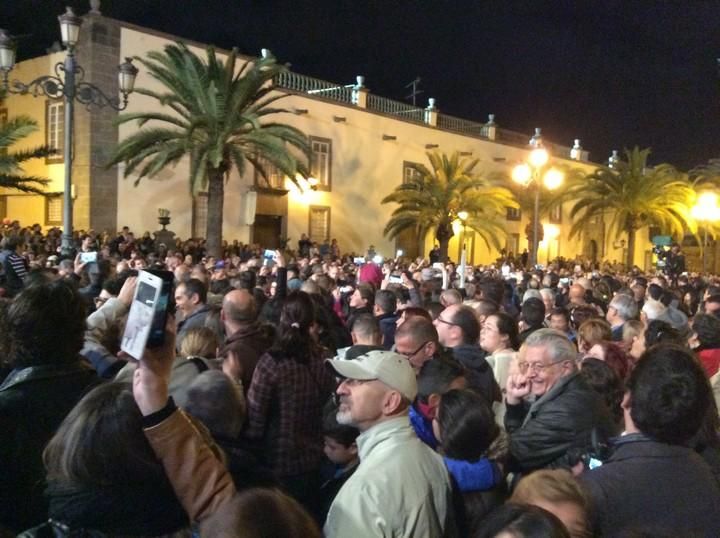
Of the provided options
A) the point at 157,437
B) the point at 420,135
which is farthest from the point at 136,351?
the point at 420,135

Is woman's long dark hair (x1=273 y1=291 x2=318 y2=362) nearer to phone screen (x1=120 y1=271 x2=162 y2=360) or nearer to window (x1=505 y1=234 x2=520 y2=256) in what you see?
phone screen (x1=120 y1=271 x2=162 y2=360)

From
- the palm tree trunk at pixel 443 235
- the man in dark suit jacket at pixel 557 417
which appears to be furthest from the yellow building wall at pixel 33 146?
the man in dark suit jacket at pixel 557 417

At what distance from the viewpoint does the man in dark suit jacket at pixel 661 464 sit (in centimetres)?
246

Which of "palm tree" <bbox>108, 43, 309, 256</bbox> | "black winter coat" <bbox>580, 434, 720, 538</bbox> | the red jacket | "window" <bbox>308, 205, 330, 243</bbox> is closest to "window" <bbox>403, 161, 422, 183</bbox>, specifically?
"window" <bbox>308, 205, 330, 243</bbox>

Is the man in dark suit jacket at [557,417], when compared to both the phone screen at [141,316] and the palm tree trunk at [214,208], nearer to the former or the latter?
the phone screen at [141,316]

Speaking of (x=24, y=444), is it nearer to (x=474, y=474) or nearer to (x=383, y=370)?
(x=383, y=370)

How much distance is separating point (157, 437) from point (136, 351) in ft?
0.88

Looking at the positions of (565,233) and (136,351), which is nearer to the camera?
(136,351)

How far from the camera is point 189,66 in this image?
20.4 meters

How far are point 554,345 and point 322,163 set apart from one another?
2851cm

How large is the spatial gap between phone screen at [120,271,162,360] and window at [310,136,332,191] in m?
29.5

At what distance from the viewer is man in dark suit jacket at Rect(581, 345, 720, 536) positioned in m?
2.46

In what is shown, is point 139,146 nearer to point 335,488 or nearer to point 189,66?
point 189,66

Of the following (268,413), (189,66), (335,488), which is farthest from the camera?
(189,66)
